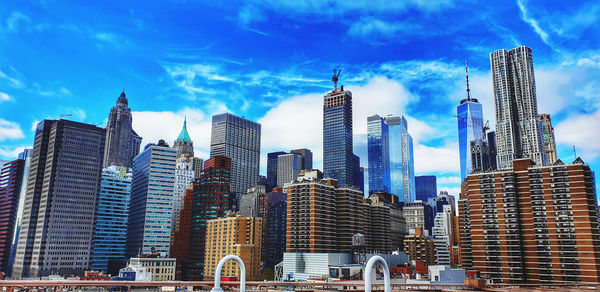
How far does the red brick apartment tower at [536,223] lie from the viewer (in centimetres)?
15900

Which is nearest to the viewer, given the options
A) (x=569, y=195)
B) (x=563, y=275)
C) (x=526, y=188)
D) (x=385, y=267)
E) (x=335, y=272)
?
(x=385, y=267)

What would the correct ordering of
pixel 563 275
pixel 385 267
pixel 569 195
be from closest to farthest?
pixel 385 267 → pixel 563 275 → pixel 569 195

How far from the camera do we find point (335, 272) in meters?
199

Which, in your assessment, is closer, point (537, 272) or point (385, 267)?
point (385, 267)

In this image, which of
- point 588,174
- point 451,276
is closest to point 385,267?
point 451,276

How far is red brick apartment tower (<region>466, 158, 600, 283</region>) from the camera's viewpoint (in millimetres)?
159000

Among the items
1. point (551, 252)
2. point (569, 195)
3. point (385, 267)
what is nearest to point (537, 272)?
point (551, 252)

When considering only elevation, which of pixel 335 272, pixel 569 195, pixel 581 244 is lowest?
pixel 335 272

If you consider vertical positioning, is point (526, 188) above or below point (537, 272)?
above

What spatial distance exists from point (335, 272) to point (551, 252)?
3309 inches

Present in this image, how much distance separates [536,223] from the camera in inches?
6727

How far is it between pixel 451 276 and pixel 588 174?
62814mm

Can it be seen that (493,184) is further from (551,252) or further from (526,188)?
(551,252)

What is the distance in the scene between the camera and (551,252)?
164 meters
